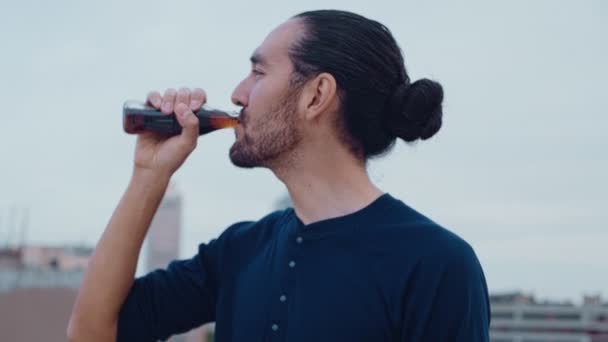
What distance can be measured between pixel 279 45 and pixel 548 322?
280 feet

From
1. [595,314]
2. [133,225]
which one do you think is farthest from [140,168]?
[595,314]

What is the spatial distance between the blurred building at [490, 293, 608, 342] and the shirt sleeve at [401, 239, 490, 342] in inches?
3231

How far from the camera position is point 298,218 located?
2.13 m

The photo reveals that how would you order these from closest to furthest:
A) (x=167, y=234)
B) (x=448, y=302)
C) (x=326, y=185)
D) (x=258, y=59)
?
(x=448, y=302), (x=326, y=185), (x=258, y=59), (x=167, y=234)

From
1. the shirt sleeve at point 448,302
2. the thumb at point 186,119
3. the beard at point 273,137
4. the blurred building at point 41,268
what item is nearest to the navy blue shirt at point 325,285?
the shirt sleeve at point 448,302

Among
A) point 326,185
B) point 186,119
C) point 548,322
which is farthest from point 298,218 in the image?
point 548,322

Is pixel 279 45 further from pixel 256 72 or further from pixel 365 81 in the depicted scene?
pixel 365 81

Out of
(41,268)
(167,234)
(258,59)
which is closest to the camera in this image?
(258,59)

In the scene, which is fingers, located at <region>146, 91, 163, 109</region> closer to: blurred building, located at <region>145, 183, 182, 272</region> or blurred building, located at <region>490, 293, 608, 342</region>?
blurred building, located at <region>490, 293, 608, 342</region>

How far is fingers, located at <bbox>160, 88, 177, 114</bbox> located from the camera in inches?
86.5

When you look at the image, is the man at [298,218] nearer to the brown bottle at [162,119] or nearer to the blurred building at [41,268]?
the brown bottle at [162,119]

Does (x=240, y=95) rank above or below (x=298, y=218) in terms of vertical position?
above

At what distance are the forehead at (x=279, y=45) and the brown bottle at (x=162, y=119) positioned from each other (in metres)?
0.15

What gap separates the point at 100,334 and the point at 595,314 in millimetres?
86218
